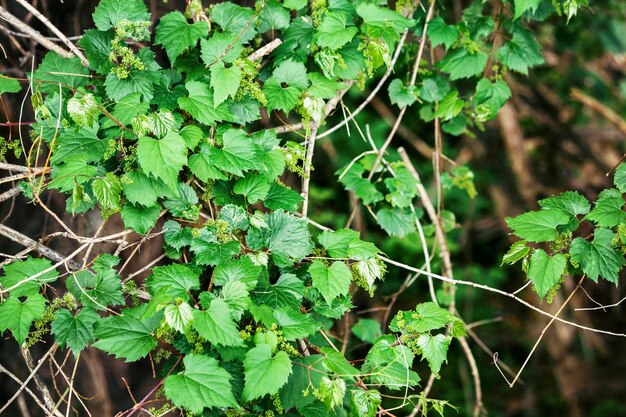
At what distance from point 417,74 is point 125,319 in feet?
4.60

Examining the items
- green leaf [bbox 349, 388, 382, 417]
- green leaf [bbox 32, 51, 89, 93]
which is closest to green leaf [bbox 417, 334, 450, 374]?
green leaf [bbox 349, 388, 382, 417]

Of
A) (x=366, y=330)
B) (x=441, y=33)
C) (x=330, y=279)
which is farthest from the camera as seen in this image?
(x=366, y=330)

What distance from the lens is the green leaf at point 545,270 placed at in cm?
169

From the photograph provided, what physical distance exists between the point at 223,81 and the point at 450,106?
3.13 ft

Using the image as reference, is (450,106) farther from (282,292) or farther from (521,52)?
(282,292)

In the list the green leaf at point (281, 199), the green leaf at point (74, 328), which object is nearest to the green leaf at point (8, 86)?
the green leaf at point (74, 328)

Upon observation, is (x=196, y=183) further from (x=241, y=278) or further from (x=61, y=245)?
(x=61, y=245)

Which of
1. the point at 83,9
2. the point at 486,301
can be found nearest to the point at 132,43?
the point at 83,9

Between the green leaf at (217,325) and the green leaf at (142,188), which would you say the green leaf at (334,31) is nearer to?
the green leaf at (142,188)

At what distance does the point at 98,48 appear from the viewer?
1.78 meters

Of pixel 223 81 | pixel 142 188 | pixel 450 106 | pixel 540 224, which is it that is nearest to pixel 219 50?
pixel 223 81

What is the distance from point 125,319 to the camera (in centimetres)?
160

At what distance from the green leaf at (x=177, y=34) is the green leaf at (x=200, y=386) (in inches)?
33.6

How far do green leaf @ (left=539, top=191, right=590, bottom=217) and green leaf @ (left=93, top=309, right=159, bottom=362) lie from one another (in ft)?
3.76
